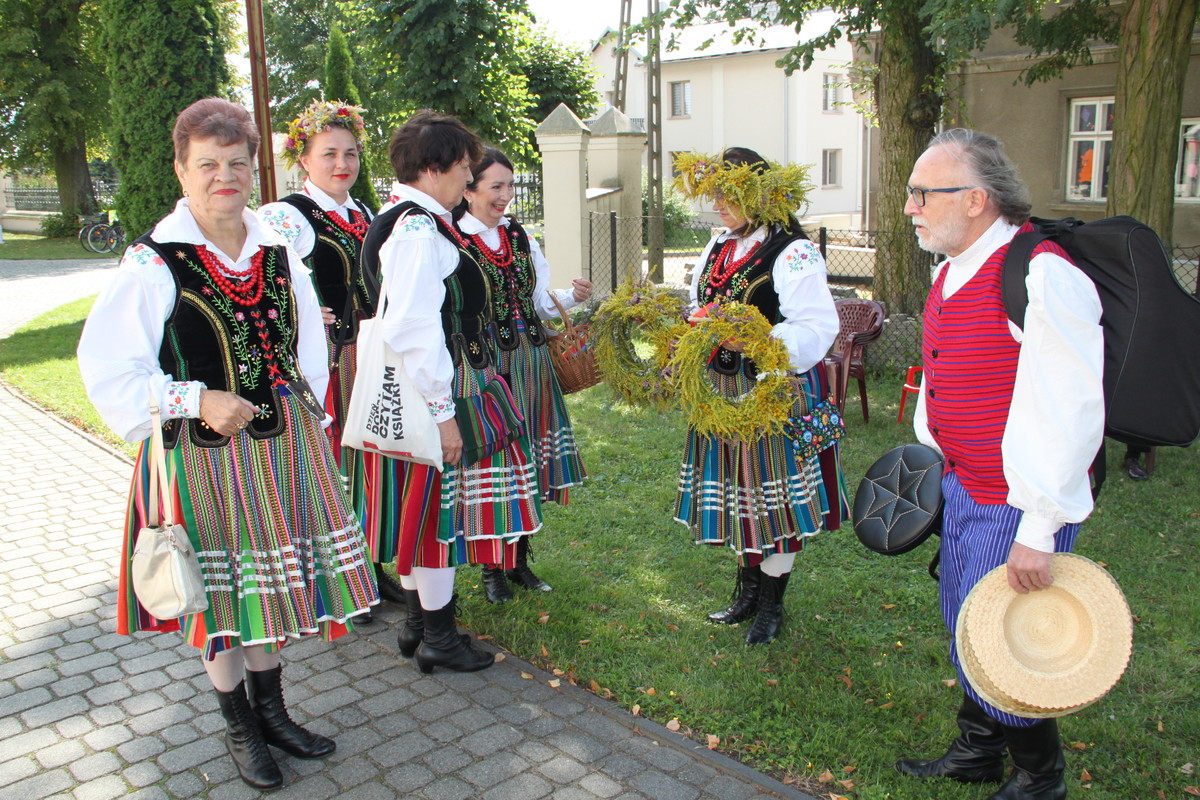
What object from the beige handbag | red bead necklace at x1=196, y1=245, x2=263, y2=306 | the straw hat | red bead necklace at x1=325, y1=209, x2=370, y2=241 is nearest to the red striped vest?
the straw hat

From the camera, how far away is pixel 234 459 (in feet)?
9.37

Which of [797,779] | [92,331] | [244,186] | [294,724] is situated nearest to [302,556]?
[294,724]

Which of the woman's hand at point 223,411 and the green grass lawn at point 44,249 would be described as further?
the green grass lawn at point 44,249

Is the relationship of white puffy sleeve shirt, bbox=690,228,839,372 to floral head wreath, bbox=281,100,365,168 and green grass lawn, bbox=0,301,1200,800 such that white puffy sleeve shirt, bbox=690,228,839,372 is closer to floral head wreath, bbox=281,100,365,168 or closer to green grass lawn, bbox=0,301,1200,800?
green grass lawn, bbox=0,301,1200,800

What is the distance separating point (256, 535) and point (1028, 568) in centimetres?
218

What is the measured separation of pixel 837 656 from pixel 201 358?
8.67 ft

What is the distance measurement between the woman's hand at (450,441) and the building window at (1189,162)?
13.3 m

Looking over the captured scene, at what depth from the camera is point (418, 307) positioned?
332 centimetres

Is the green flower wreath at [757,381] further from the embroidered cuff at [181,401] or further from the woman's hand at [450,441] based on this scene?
the embroidered cuff at [181,401]

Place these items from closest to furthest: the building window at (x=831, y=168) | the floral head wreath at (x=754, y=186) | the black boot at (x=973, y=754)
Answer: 1. the black boot at (x=973, y=754)
2. the floral head wreath at (x=754, y=186)
3. the building window at (x=831, y=168)

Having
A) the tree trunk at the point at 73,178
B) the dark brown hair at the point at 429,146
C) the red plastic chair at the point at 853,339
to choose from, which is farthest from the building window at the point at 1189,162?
the tree trunk at the point at 73,178

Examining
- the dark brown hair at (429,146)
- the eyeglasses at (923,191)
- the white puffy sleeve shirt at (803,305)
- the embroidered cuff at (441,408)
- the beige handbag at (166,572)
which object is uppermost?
the dark brown hair at (429,146)

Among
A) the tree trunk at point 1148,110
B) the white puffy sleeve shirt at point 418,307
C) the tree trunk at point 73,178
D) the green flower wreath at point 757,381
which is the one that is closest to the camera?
the white puffy sleeve shirt at point 418,307

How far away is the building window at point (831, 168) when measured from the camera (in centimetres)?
3516
